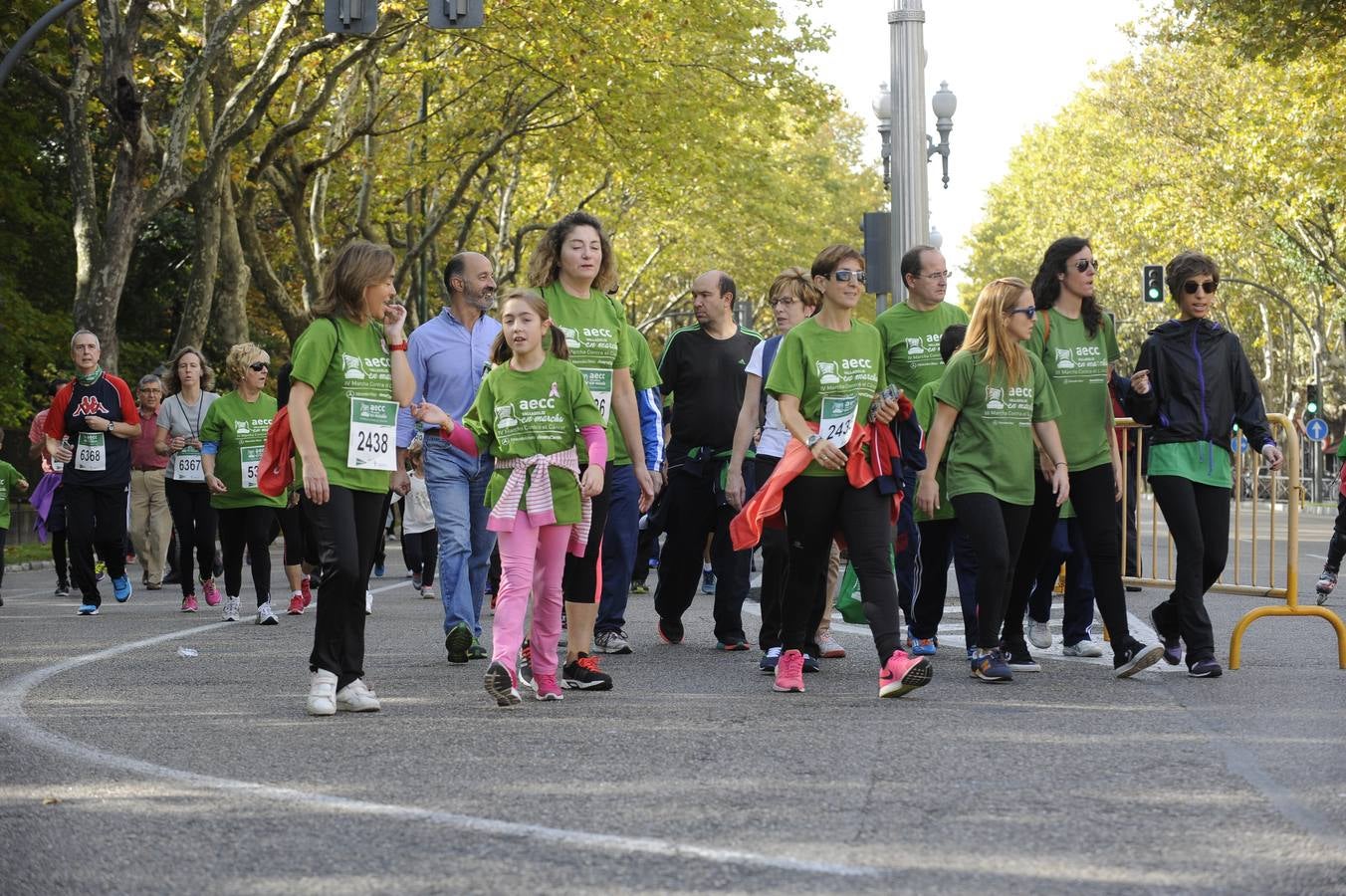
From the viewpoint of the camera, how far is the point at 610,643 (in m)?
9.98

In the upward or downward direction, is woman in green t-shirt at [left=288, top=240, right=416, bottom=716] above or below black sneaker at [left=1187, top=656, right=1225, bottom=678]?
above

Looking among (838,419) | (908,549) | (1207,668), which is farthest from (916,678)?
(908,549)

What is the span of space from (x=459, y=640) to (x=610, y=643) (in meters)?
0.90

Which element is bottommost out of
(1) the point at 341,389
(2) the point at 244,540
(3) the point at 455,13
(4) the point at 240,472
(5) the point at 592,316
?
(2) the point at 244,540

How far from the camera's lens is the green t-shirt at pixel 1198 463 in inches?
343

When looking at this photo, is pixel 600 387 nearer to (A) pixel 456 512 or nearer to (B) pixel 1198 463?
(A) pixel 456 512

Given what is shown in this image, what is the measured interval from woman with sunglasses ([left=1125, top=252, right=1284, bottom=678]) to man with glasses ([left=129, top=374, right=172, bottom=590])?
1021 centimetres

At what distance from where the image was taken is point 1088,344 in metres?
8.98

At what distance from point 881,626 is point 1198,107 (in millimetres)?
37416

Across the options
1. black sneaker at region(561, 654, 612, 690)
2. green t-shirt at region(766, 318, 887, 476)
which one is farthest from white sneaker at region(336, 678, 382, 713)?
green t-shirt at region(766, 318, 887, 476)

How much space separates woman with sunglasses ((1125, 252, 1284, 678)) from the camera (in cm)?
874

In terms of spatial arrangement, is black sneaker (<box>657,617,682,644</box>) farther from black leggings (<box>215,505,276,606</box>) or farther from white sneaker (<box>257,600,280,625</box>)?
black leggings (<box>215,505,276,606</box>)

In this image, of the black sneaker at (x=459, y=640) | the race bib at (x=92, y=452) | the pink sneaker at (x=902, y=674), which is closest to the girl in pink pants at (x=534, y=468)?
the pink sneaker at (x=902, y=674)

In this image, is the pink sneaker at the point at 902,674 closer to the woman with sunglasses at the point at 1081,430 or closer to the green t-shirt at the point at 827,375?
the green t-shirt at the point at 827,375
